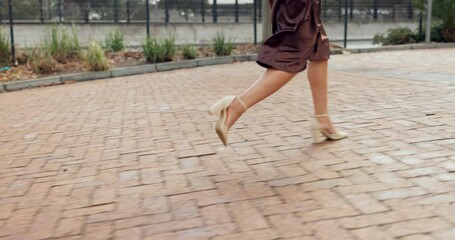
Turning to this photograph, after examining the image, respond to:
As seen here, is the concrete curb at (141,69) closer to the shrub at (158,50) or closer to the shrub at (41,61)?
the shrub at (158,50)

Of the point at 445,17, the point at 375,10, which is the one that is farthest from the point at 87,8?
the point at 375,10

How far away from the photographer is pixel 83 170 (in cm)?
350

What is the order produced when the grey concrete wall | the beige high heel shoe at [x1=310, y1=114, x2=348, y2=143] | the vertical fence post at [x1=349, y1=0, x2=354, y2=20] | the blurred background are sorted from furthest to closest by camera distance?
the vertical fence post at [x1=349, y1=0, x2=354, y2=20], the blurred background, the grey concrete wall, the beige high heel shoe at [x1=310, y1=114, x2=348, y2=143]

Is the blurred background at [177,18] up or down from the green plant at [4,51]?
up

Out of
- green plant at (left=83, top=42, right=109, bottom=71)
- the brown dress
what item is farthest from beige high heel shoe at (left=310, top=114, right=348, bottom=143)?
green plant at (left=83, top=42, right=109, bottom=71)

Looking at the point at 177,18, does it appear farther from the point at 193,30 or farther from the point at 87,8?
the point at 87,8

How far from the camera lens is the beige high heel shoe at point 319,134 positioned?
3.69 metres

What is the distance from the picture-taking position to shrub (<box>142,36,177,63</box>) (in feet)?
39.3

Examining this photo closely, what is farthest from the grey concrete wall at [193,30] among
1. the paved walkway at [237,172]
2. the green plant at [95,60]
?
the paved walkway at [237,172]

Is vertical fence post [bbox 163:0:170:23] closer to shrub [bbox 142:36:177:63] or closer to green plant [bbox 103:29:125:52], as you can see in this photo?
green plant [bbox 103:29:125:52]

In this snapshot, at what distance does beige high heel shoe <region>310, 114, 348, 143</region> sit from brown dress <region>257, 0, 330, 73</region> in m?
0.51

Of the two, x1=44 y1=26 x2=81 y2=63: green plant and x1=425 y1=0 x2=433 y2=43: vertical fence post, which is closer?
x1=44 y1=26 x2=81 y2=63: green plant

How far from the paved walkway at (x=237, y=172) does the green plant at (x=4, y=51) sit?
539cm

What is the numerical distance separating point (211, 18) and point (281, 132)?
20.4 metres
